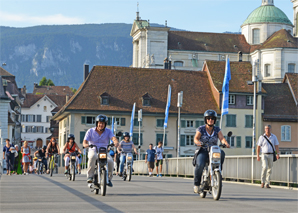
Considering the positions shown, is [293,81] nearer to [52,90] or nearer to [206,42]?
[206,42]

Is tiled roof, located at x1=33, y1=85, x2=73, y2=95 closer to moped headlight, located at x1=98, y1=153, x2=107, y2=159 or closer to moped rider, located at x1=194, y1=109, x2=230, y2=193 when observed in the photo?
moped headlight, located at x1=98, y1=153, x2=107, y2=159

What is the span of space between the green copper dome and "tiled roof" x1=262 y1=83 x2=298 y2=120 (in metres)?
37.2

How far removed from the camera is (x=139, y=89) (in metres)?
79.0

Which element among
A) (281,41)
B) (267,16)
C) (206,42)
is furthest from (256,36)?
(281,41)

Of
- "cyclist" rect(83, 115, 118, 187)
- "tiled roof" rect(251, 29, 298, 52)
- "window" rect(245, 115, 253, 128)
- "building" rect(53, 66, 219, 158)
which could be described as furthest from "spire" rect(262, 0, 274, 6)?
"cyclist" rect(83, 115, 118, 187)

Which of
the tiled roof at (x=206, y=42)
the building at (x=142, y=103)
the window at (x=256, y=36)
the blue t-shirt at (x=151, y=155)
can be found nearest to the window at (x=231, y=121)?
the building at (x=142, y=103)

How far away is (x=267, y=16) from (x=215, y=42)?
34.8ft

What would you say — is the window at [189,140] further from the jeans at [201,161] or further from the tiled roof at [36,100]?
the tiled roof at [36,100]

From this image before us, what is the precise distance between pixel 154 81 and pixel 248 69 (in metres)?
12.1

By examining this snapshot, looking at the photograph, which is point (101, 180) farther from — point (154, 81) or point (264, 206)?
point (154, 81)

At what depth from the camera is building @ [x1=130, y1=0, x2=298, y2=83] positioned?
109 meters

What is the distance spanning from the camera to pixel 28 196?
13914mm

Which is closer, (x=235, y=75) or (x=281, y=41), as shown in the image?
(x=235, y=75)

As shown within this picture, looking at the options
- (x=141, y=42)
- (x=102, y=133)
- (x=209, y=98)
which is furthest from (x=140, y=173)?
(x=141, y=42)
